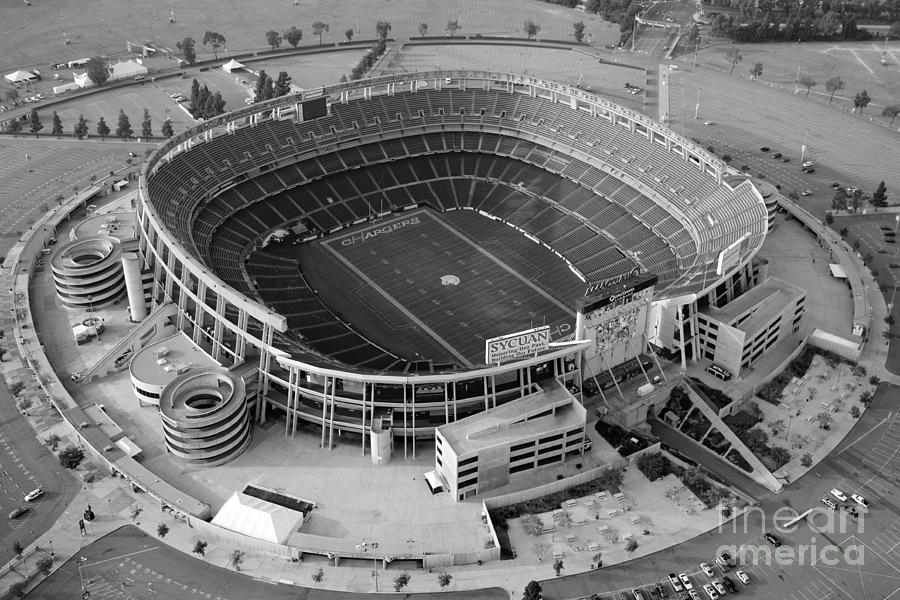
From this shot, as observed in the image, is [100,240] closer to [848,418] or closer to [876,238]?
[848,418]

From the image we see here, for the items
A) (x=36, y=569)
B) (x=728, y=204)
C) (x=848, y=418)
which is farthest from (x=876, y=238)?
(x=36, y=569)

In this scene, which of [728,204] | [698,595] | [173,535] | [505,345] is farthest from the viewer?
[728,204]

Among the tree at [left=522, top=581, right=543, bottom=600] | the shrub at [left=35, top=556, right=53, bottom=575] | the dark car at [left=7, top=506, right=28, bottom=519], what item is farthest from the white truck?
the dark car at [left=7, top=506, right=28, bottom=519]

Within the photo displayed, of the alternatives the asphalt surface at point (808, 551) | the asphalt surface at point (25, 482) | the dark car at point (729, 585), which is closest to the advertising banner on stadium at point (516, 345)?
the asphalt surface at point (808, 551)

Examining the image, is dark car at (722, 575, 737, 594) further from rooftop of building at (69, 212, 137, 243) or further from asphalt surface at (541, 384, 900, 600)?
rooftop of building at (69, 212, 137, 243)

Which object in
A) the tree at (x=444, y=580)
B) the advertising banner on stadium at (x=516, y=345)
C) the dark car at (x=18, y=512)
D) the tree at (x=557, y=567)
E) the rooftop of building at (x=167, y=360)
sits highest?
the advertising banner on stadium at (x=516, y=345)

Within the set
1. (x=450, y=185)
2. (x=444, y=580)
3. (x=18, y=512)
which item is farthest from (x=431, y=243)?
(x=18, y=512)

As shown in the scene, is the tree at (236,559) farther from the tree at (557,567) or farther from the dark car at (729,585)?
the dark car at (729,585)
